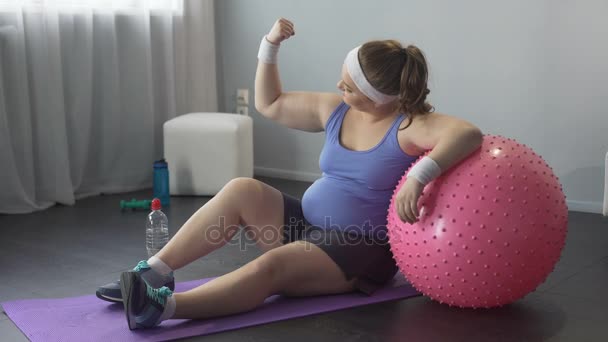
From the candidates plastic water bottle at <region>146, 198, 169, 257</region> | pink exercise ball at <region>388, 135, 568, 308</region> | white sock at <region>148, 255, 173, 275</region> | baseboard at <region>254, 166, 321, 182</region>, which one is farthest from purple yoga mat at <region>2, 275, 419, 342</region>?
baseboard at <region>254, 166, 321, 182</region>

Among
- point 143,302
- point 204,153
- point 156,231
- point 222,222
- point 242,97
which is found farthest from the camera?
point 242,97

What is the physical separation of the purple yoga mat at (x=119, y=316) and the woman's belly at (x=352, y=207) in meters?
0.21

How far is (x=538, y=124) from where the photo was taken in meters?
3.68

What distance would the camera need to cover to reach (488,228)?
1902 mm

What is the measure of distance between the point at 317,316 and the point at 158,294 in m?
0.45

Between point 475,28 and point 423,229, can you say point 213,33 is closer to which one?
point 475,28

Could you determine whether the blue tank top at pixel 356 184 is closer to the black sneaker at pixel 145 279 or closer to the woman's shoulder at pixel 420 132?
the woman's shoulder at pixel 420 132

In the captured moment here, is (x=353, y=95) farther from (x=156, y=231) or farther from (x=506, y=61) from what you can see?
(x=506, y=61)

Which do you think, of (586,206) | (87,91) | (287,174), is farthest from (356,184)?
(287,174)

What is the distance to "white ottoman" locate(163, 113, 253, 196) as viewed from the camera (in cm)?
408

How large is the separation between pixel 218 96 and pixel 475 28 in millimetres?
1904

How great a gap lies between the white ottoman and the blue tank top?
1.86 m

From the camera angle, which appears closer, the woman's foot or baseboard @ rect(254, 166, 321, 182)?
the woman's foot

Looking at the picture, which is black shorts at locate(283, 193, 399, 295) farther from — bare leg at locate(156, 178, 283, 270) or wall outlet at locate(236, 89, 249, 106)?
wall outlet at locate(236, 89, 249, 106)
